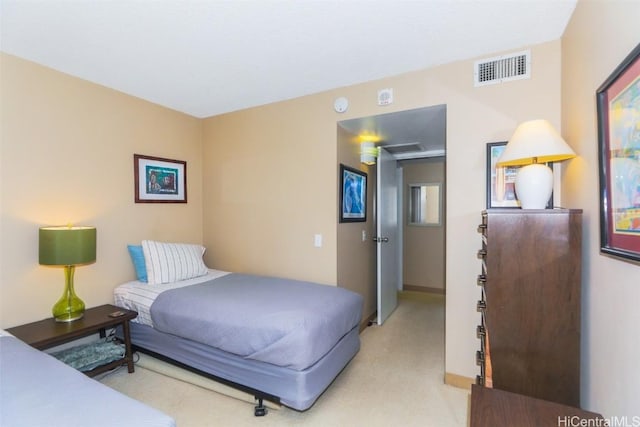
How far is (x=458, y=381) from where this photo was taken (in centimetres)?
224

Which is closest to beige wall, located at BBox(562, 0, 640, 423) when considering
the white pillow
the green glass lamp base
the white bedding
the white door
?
the white door

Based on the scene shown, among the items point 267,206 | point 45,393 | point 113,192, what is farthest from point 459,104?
point 113,192

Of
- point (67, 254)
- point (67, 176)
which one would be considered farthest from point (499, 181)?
point (67, 176)

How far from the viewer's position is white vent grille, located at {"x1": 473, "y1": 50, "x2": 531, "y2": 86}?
80.0 inches

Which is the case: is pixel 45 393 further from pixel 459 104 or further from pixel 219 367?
pixel 459 104

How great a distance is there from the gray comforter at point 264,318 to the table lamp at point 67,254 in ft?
1.89

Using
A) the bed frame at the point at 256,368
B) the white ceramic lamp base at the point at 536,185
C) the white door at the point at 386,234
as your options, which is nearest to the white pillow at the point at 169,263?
the bed frame at the point at 256,368

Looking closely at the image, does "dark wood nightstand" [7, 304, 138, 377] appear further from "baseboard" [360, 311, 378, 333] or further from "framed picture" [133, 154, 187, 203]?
"baseboard" [360, 311, 378, 333]

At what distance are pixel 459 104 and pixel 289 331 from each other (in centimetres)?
201

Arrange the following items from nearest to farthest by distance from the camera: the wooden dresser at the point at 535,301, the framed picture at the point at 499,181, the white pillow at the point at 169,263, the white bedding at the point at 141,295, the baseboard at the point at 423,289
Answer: the wooden dresser at the point at 535,301
the framed picture at the point at 499,181
the white bedding at the point at 141,295
the white pillow at the point at 169,263
the baseboard at the point at 423,289

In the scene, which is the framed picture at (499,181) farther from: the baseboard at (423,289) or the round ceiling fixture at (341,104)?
the baseboard at (423,289)

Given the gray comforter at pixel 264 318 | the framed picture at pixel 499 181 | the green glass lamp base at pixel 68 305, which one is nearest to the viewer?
the gray comforter at pixel 264 318

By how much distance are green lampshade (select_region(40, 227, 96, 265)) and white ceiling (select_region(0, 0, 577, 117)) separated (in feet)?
4.18

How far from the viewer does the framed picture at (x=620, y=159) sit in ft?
3.23
